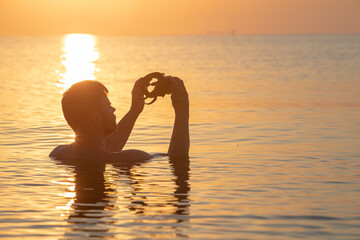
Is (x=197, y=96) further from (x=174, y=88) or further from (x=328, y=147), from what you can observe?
(x=174, y=88)

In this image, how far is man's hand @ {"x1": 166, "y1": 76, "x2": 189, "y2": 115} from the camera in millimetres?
11602

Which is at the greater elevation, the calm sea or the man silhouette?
the man silhouette

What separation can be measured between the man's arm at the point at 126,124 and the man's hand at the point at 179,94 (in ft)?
2.66

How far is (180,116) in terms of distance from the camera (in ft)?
39.1

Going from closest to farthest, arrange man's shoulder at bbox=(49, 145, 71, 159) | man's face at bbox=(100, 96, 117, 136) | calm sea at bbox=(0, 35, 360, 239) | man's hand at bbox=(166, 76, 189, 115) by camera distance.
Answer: calm sea at bbox=(0, 35, 360, 239) → man's face at bbox=(100, 96, 117, 136) → man's hand at bbox=(166, 76, 189, 115) → man's shoulder at bbox=(49, 145, 71, 159)

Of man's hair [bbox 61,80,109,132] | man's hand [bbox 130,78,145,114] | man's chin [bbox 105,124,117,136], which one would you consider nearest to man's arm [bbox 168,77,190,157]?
man's hand [bbox 130,78,145,114]

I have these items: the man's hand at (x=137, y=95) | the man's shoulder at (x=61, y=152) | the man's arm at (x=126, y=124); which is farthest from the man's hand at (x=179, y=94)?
the man's shoulder at (x=61, y=152)

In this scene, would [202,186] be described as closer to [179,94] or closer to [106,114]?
[179,94]

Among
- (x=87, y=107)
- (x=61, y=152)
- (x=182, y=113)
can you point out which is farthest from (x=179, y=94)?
(x=61, y=152)

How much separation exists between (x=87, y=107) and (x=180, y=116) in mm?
1494

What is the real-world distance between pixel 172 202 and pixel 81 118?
225 centimetres

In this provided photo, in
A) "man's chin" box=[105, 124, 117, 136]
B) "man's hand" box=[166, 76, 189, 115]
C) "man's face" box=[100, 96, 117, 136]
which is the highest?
"man's hand" box=[166, 76, 189, 115]

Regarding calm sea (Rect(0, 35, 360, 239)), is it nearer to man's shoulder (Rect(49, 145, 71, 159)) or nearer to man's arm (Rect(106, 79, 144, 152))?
man's shoulder (Rect(49, 145, 71, 159))

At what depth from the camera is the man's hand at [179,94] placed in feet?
38.1
